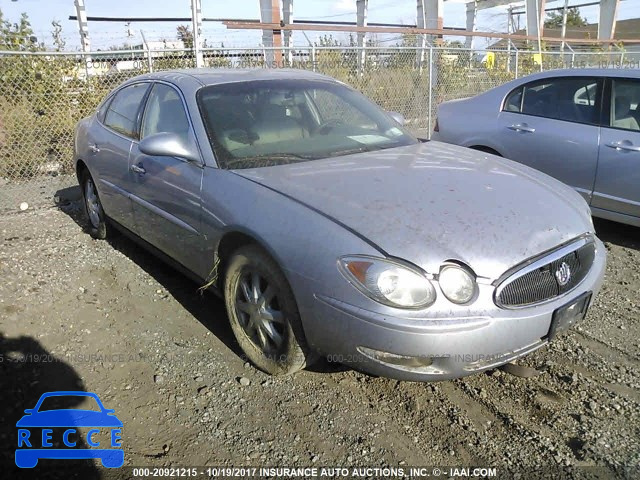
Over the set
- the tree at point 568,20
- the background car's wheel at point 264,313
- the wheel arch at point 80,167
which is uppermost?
the tree at point 568,20

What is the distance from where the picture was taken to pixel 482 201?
9.07 feet

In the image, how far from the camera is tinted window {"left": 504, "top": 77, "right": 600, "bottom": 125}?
5.02 meters

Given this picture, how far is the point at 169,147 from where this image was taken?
3.26 metres

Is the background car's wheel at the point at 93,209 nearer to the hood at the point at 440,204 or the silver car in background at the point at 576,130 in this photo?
the hood at the point at 440,204

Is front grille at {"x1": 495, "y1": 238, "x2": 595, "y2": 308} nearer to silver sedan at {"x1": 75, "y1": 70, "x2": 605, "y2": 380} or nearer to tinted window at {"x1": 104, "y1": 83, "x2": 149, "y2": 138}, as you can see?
silver sedan at {"x1": 75, "y1": 70, "x2": 605, "y2": 380}

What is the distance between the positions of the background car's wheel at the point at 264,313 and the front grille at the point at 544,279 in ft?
3.29

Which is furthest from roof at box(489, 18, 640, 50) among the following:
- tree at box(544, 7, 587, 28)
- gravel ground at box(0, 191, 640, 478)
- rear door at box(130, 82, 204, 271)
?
gravel ground at box(0, 191, 640, 478)

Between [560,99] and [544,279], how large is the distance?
11.3ft

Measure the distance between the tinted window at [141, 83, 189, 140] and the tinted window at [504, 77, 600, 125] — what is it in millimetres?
3582

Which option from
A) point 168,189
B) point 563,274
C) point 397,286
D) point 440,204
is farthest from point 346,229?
point 168,189

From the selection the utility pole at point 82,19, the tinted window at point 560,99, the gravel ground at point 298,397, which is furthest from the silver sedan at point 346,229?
the utility pole at point 82,19

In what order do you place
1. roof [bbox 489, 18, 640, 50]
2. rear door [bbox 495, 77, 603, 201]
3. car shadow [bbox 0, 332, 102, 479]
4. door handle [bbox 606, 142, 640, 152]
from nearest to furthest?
1. car shadow [bbox 0, 332, 102, 479]
2. door handle [bbox 606, 142, 640, 152]
3. rear door [bbox 495, 77, 603, 201]
4. roof [bbox 489, 18, 640, 50]

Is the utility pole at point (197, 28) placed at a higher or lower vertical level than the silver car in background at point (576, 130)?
higher

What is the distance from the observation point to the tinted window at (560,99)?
5.02m
